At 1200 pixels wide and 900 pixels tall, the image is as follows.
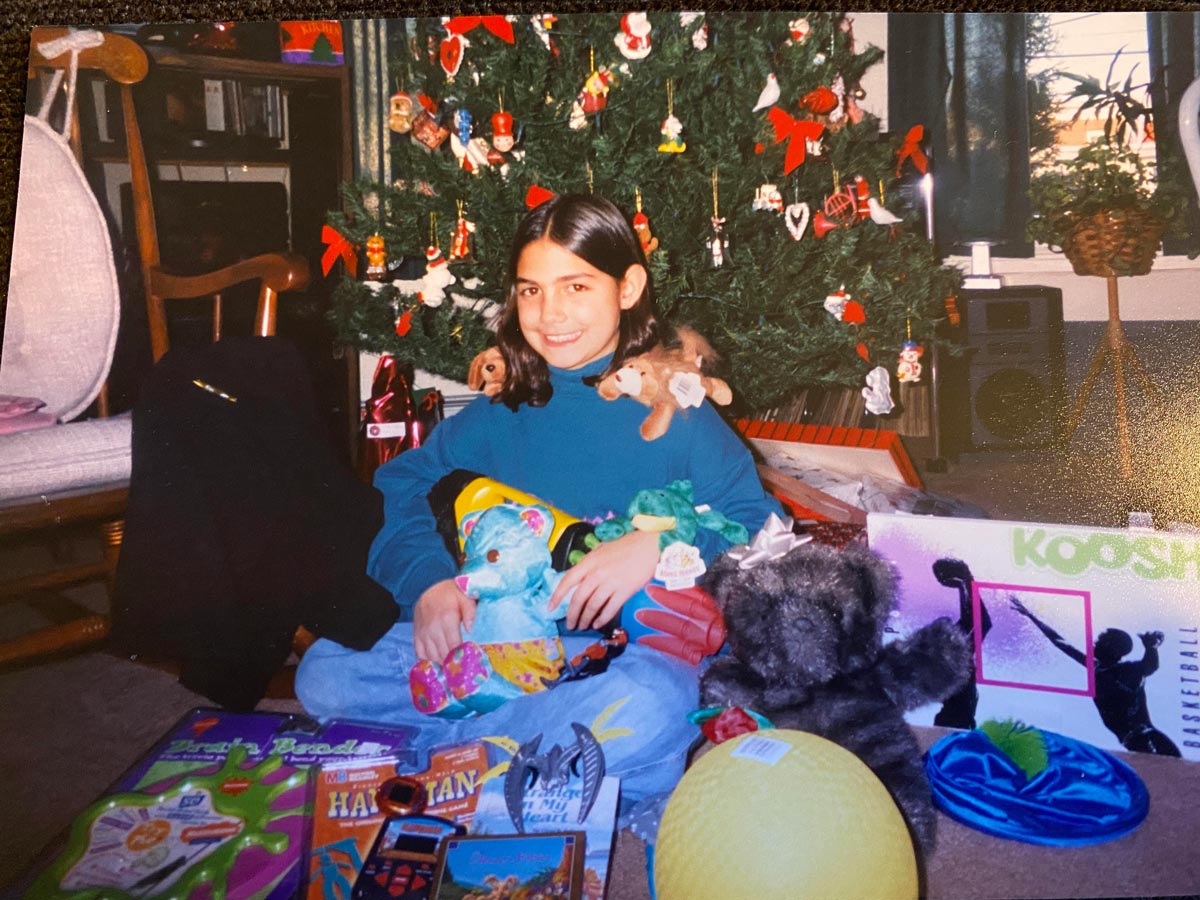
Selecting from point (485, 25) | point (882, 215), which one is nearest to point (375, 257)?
point (485, 25)

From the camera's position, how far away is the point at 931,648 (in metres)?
0.94

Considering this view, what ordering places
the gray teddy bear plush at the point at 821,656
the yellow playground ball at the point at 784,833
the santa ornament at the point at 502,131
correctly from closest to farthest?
the yellow playground ball at the point at 784,833 → the gray teddy bear plush at the point at 821,656 → the santa ornament at the point at 502,131

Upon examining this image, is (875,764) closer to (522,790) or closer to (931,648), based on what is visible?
(931,648)

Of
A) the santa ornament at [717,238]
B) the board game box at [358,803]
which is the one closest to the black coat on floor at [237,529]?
the board game box at [358,803]

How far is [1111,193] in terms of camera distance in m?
0.96

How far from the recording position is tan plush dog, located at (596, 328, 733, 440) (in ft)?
3.19

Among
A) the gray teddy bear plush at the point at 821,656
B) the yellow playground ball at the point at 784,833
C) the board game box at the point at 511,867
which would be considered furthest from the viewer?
the gray teddy bear plush at the point at 821,656

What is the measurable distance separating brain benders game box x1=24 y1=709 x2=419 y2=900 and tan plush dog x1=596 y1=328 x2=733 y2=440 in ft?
1.41

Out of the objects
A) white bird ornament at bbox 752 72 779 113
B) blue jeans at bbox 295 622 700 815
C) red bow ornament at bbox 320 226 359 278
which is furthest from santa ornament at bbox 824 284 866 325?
red bow ornament at bbox 320 226 359 278

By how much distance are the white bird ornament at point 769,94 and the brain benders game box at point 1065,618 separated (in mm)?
475

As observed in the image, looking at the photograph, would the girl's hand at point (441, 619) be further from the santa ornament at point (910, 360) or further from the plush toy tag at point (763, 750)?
the santa ornament at point (910, 360)

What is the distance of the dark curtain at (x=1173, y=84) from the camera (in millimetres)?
949

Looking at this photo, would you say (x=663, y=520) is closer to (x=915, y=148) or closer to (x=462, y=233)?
(x=462, y=233)

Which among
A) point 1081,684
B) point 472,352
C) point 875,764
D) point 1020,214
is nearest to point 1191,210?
point 1020,214
